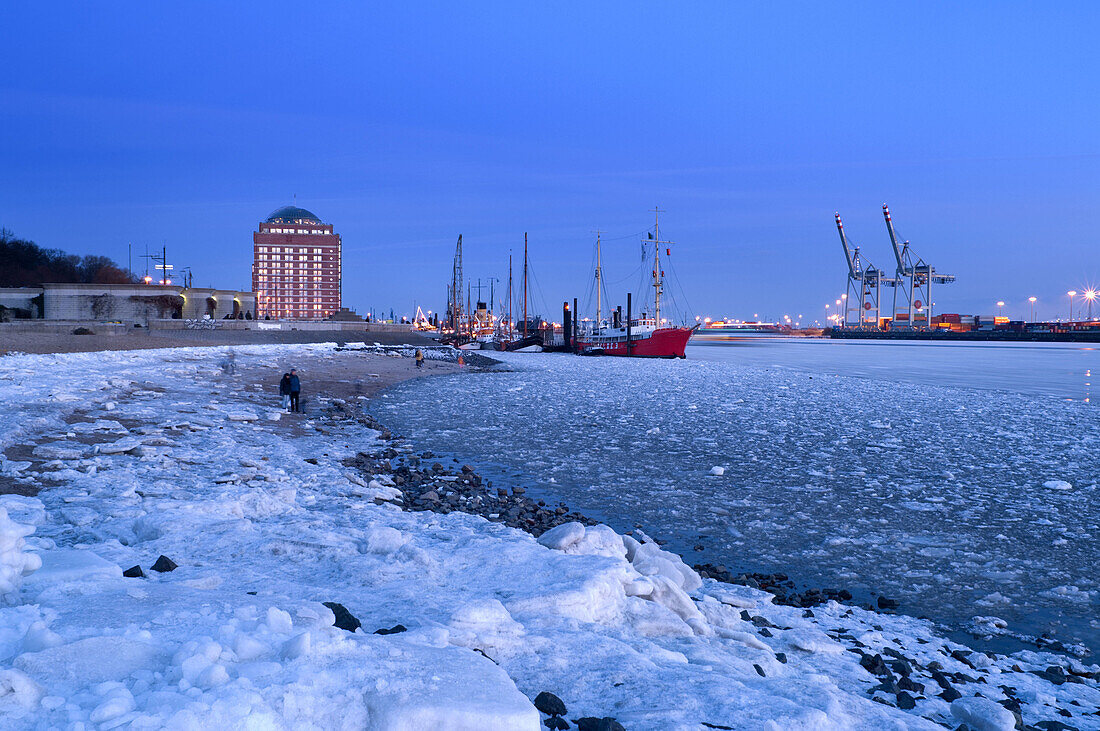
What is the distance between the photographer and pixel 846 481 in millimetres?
11992

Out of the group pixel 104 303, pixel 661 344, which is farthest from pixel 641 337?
pixel 104 303

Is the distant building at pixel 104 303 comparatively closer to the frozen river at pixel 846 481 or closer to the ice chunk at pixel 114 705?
the frozen river at pixel 846 481

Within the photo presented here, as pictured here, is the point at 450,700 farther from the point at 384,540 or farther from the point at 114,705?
the point at 384,540

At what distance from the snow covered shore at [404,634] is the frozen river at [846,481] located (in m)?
1.46

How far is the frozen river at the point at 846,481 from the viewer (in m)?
7.53

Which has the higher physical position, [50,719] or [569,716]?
[50,719]

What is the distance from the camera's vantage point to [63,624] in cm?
408

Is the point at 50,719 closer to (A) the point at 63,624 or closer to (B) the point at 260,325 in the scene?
(A) the point at 63,624

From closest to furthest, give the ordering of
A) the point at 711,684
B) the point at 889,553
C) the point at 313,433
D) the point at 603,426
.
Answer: the point at 711,684
the point at 889,553
the point at 313,433
the point at 603,426

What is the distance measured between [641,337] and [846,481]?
65.2 m

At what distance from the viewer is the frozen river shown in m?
7.53

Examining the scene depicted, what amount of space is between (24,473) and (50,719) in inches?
283

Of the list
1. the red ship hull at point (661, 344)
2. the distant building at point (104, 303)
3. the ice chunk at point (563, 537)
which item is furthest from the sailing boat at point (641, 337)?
the ice chunk at point (563, 537)

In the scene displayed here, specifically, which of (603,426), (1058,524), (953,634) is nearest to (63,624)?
(953,634)
